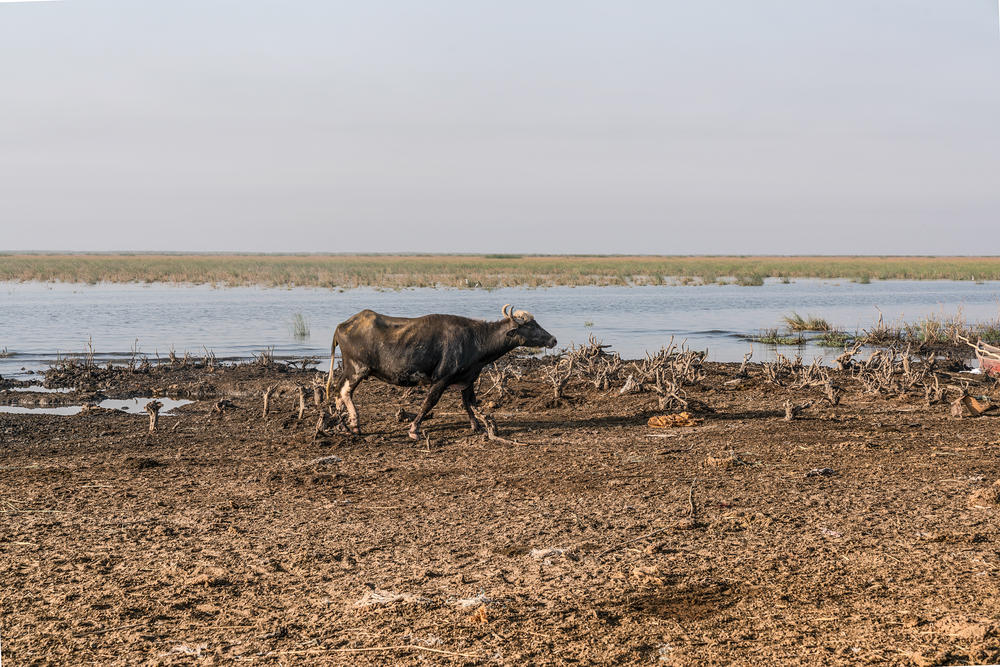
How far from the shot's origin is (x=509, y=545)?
5.96 metres

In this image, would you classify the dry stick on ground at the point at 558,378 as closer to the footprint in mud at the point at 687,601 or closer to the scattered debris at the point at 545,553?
the scattered debris at the point at 545,553

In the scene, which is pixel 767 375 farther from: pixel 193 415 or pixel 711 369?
pixel 193 415

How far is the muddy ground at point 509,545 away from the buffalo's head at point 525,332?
1.09m

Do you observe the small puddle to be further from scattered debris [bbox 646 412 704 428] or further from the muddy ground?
scattered debris [bbox 646 412 704 428]

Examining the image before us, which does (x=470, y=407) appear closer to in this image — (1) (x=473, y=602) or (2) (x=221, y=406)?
(2) (x=221, y=406)

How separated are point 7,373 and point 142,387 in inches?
156

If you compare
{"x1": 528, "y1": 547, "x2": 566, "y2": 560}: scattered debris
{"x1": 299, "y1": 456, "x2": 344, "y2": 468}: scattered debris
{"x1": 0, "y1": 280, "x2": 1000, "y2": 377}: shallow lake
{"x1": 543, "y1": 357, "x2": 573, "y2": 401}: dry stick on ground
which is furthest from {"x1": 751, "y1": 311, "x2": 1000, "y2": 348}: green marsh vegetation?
{"x1": 528, "y1": 547, "x2": 566, "y2": 560}: scattered debris

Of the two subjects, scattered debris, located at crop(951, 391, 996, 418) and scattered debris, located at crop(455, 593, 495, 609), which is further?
scattered debris, located at crop(951, 391, 996, 418)

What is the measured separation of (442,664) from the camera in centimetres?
417

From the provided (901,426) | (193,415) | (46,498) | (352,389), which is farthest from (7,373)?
(901,426)

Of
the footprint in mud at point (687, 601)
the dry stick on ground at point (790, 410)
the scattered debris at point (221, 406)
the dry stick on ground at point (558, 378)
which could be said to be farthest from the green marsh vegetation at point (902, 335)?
the footprint in mud at point (687, 601)

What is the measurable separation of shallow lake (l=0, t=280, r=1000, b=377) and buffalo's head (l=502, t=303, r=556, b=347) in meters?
7.80

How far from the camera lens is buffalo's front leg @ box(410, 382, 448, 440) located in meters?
10.0

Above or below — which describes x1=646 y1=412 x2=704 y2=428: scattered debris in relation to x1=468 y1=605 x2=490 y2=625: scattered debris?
above
